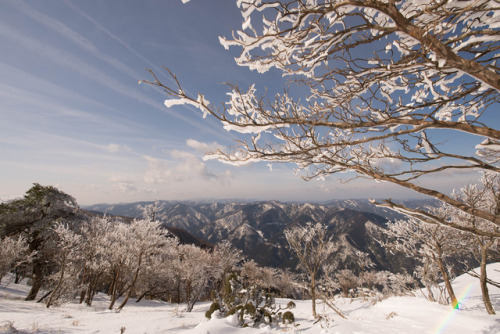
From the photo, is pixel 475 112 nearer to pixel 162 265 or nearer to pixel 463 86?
pixel 463 86

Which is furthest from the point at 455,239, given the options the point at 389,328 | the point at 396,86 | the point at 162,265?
the point at 162,265

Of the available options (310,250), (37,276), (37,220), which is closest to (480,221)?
(310,250)

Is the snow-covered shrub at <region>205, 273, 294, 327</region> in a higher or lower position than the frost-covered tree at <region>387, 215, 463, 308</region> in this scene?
lower

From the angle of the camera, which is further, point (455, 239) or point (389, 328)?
point (455, 239)

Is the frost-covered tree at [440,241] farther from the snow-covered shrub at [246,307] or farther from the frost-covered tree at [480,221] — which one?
the snow-covered shrub at [246,307]

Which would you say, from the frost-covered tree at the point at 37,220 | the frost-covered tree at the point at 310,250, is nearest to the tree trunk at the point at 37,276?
the frost-covered tree at the point at 37,220

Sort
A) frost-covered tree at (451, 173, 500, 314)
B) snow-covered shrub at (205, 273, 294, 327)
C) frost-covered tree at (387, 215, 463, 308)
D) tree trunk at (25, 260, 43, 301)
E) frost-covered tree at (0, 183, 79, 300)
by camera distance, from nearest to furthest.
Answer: snow-covered shrub at (205, 273, 294, 327), frost-covered tree at (451, 173, 500, 314), frost-covered tree at (387, 215, 463, 308), frost-covered tree at (0, 183, 79, 300), tree trunk at (25, 260, 43, 301)

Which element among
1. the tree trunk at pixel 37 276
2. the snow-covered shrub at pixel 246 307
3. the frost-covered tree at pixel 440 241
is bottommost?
the tree trunk at pixel 37 276

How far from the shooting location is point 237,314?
524cm

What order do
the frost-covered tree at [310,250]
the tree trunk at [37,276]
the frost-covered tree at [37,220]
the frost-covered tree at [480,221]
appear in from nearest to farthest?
the frost-covered tree at [480,221] → the frost-covered tree at [310,250] → the frost-covered tree at [37,220] → the tree trunk at [37,276]

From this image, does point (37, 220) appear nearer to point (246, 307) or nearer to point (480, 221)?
point (246, 307)

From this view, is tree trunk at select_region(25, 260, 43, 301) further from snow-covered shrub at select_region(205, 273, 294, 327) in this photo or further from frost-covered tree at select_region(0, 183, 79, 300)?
snow-covered shrub at select_region(205, 273, 294, 327)

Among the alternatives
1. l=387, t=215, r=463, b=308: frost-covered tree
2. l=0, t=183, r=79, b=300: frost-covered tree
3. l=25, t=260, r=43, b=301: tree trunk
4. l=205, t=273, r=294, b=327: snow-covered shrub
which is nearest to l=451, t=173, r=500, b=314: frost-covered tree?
l=387, t=215, r=463, b=308: frost-covered tree

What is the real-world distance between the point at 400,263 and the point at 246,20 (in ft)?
606
